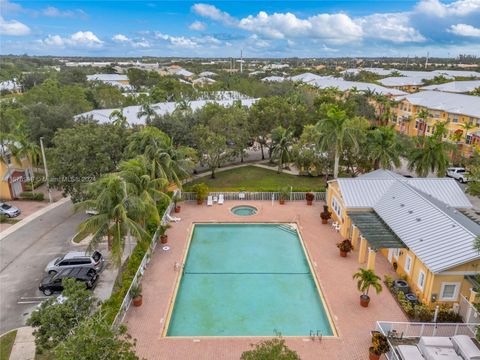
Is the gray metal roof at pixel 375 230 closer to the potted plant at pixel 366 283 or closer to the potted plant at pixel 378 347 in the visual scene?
the potted plant at pixel 366 283

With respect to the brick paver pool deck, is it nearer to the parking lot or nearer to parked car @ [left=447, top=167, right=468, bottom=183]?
the parking lot

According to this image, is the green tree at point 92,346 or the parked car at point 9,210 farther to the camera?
the parked car at point 9,210

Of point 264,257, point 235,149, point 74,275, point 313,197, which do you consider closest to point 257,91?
point 235,149

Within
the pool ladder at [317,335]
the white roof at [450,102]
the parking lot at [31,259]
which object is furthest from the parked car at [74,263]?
the white roof at [450,102]

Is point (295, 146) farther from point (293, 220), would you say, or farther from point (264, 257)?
point (264, 257)

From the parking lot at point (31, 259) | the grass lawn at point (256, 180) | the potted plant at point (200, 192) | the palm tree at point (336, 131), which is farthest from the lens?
the grass lawn at point (256, 180)

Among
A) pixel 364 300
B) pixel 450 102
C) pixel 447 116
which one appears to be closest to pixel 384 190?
pixel 364 300

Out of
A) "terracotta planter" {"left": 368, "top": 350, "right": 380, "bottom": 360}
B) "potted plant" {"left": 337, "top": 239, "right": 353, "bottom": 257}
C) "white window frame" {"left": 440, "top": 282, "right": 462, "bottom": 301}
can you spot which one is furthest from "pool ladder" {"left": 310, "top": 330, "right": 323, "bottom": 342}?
"potted plant" {"left": 337, "top": 239, "right": 353, "bottom": 257}
